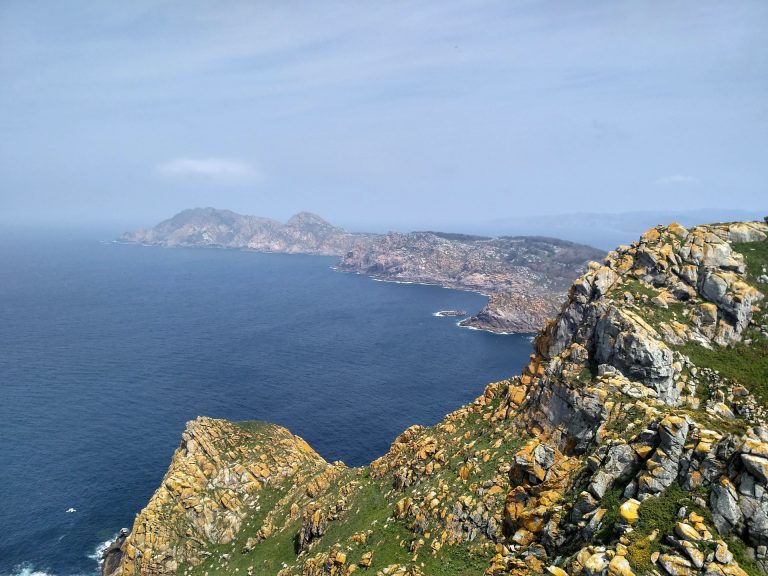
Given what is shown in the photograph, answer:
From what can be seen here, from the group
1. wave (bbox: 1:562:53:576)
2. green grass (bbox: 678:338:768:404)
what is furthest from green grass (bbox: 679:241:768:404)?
wave (bbox: 1:562:53:576)

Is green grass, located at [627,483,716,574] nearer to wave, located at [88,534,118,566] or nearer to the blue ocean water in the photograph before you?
wave, located at [88,534,118,566]

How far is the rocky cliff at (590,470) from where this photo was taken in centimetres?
2441

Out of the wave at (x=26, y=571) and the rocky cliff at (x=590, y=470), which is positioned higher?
the rocky cliff at (x=590, y=470)

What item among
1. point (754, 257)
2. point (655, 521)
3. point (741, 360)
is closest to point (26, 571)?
point (655, 521)

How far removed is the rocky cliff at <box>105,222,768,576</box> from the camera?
24.4 metres

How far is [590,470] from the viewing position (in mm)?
32750

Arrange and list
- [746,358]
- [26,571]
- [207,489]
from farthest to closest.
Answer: [26,571]
[207,489]
[746,358]

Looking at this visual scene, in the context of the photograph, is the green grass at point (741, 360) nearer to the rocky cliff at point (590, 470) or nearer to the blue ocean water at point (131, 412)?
the rocky cliff at point (590, 470)

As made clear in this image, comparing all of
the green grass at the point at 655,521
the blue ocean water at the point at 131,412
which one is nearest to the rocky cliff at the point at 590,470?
the green grass at the point at 655,521

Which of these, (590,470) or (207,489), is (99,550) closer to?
(207,489)

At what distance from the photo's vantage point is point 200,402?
5827 inches

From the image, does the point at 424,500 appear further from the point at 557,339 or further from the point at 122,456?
the point at 122,456

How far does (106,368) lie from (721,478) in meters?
192

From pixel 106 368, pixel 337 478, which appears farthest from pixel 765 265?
pixel 106 368
